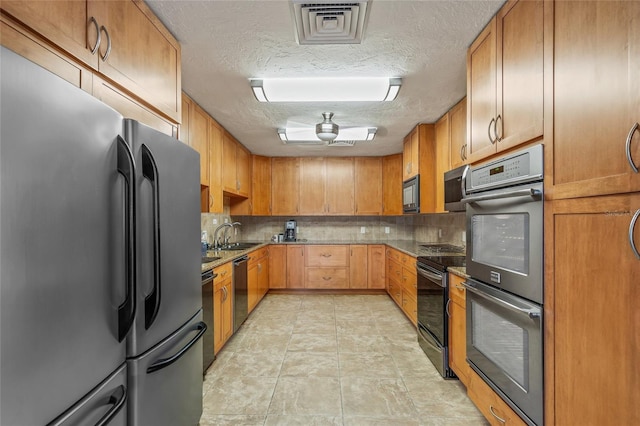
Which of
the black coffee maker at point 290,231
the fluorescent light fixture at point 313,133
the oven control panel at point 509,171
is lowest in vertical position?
the black coffee maker at point 290,231

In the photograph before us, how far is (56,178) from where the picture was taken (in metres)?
0.77

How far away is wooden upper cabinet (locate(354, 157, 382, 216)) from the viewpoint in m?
5.25

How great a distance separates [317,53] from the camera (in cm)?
196

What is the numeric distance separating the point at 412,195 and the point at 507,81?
7.72ft

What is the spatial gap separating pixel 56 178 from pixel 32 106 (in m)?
0.18

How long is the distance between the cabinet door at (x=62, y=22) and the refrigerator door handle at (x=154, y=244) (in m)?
0.39

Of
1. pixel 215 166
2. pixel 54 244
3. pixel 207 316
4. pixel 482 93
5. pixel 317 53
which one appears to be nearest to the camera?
pixel 54 244

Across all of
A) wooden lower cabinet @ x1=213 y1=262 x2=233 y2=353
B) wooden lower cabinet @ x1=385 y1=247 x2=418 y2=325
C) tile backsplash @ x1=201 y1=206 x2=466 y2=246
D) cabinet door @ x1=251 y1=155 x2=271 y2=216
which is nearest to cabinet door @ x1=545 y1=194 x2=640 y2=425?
wooden lower cabinet @ x1=385 y1=247 x2=418 y2=325

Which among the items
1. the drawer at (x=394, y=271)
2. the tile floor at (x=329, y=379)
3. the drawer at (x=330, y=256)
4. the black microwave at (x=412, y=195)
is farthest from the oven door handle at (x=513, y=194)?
the drawer at (x=330, y=256)

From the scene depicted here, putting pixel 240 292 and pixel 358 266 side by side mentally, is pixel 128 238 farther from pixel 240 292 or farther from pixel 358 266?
pixel 358 266

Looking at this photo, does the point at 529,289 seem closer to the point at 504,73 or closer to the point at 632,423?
the point at 632,423

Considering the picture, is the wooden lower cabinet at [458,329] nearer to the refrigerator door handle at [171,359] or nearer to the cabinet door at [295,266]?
the refrigerator door handle at [171,359]

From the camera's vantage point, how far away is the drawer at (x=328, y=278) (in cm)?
496

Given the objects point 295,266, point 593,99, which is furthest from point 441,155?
point 295,266
